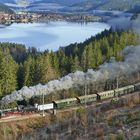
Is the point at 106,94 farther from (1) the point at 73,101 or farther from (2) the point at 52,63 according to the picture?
(2) the point at 52,63

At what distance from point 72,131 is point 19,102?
7.06 metres

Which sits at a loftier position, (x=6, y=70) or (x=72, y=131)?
(x=6, y=70)

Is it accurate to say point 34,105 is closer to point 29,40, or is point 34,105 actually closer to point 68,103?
point 68,103

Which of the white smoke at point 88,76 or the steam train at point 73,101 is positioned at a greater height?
the white smoke at point 88,76

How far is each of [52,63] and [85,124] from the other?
13.5m

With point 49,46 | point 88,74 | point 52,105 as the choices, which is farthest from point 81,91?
point 49,46

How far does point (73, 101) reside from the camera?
33.8m

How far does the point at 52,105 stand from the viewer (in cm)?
3266

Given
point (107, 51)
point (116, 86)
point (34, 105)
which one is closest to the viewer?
point (34, 105)

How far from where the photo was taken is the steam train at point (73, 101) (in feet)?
102

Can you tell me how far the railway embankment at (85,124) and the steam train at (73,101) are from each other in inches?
24.9

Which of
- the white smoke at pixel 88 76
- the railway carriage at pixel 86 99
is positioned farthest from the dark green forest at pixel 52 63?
the railway carriage at pixel 86 99

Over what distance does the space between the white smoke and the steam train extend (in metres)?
1.19

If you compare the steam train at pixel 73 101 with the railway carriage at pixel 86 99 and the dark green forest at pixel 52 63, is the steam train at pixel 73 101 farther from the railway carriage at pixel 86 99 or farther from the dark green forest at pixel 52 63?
the dark green forest at pixel 52 63
